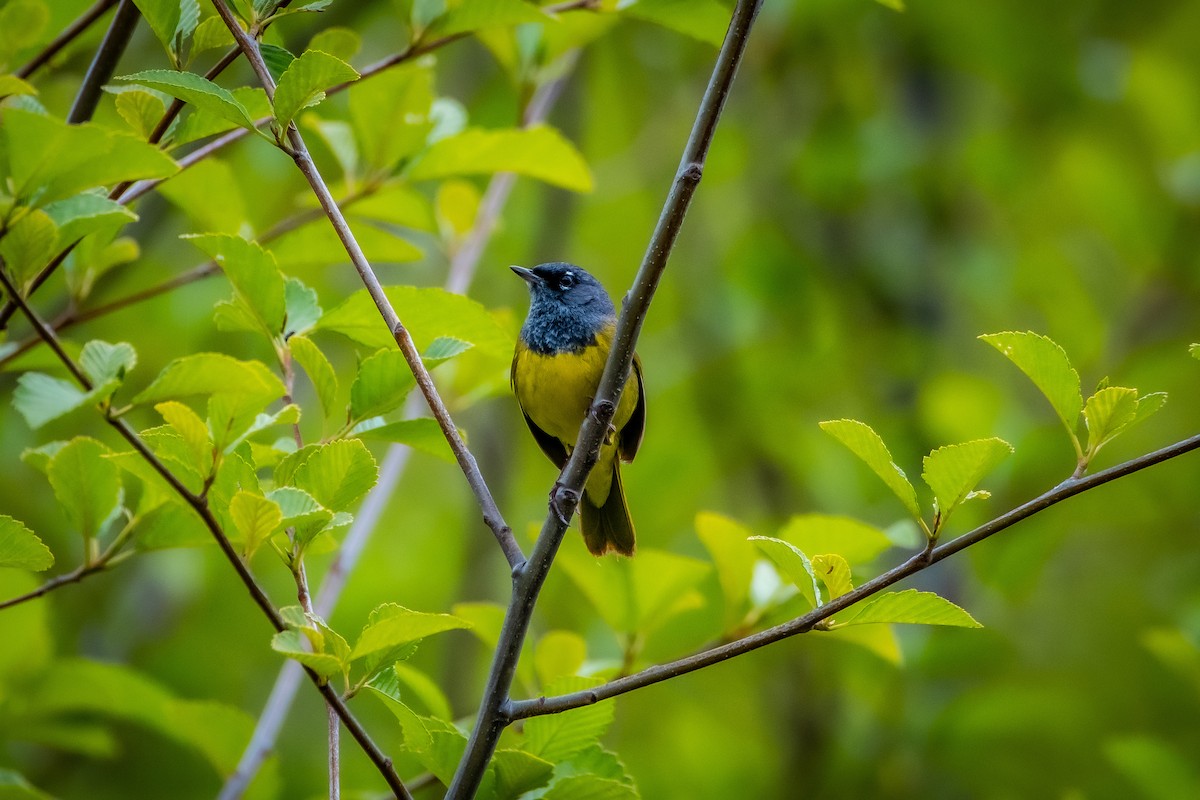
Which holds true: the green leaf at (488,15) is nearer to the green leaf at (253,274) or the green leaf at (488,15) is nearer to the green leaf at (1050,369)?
the green leaf at (253,274)

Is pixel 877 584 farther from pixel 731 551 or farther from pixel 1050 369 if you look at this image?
pixel 731 551

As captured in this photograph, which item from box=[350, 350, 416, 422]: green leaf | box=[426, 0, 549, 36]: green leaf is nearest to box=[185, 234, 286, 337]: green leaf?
box=[350, 350, 416, 422]: green leaf

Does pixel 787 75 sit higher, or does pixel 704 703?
pixel 787 75

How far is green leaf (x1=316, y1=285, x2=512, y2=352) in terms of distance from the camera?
6.31 ft

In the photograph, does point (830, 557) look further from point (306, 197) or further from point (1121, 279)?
point (1121, 279)

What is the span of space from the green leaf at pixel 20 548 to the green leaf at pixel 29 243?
35 cm

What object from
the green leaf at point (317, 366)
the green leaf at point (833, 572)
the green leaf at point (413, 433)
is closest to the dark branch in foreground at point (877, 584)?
the green leaf at point (833, 572)

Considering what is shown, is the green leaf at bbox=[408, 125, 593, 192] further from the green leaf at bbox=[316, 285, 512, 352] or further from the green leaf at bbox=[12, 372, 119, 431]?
the green leaf at bbox=[12, 372, 119, 431]

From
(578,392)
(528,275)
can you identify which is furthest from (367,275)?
(528,275)

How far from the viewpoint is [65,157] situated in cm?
154

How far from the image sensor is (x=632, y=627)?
244 cm

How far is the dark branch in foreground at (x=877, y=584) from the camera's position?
1439mm

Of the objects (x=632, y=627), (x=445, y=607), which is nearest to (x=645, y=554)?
(x=632, y=627)

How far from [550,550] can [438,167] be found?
1.11 metres
